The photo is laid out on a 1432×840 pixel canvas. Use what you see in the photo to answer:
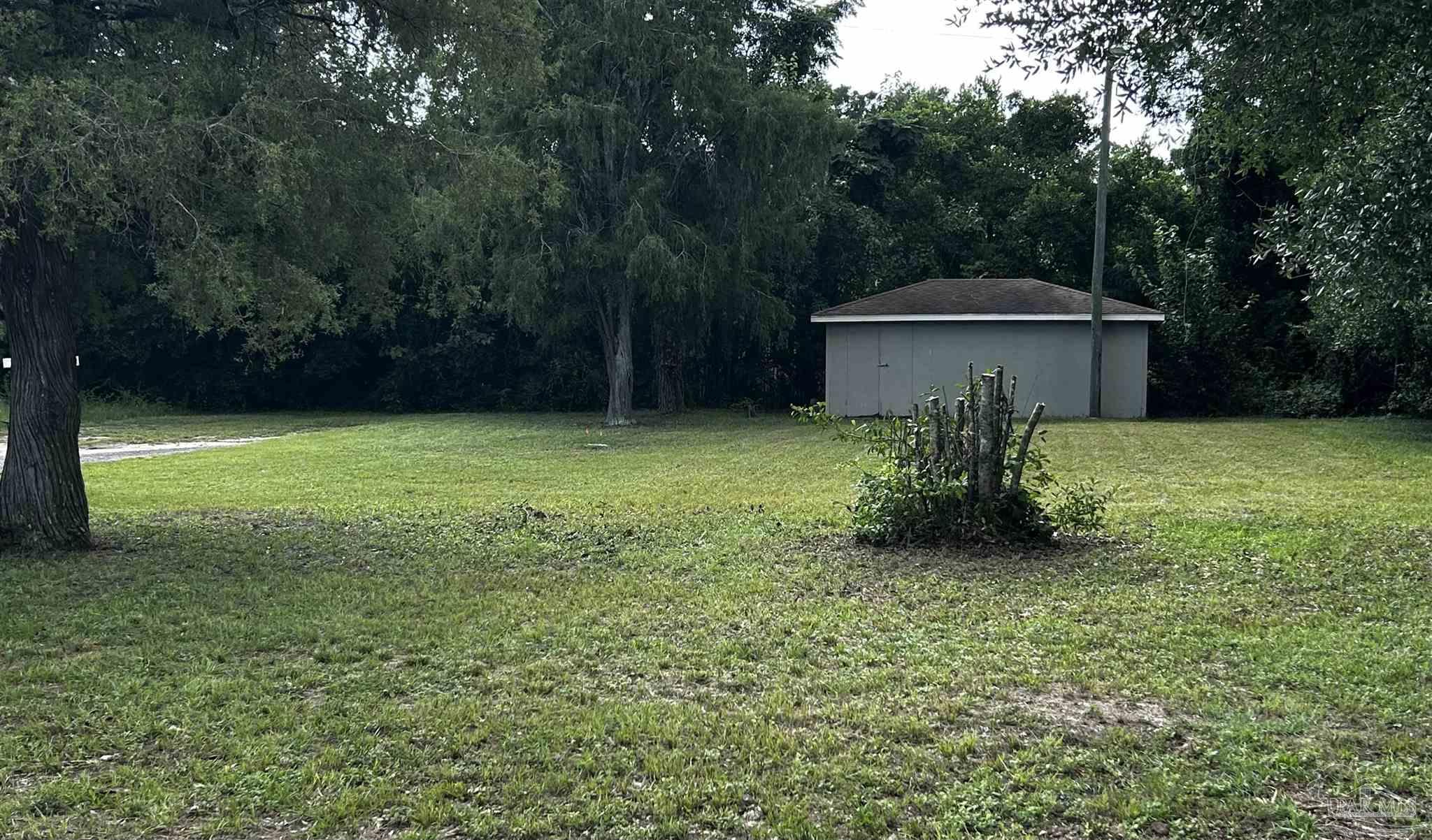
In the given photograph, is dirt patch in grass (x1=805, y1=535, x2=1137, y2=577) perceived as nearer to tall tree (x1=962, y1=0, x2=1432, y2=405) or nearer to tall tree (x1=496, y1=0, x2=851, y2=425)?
tall tree (x1=962, y1=0, x2=1432, y2=405)

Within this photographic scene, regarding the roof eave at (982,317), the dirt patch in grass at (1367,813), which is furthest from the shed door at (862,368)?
the dirt patch in grass at (1367,813)

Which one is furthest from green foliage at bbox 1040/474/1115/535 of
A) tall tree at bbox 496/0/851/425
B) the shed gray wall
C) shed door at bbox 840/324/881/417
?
shed door at bbox 840/324/881/417

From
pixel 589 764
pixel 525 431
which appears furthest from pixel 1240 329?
pixel 589 764

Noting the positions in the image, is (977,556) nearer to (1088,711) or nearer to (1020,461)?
(1020,461)

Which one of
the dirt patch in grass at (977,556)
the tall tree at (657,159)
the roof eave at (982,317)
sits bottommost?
the dirt patch in grass at (977,556)

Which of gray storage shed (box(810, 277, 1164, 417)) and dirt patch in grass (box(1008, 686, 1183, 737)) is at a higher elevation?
gray storage shed (box(810, 277, 1164, 417))

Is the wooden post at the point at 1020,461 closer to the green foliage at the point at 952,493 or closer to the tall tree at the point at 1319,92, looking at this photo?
the green foliage at the point at 952,493

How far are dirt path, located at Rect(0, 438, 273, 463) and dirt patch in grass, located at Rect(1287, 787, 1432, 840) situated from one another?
15639 mm

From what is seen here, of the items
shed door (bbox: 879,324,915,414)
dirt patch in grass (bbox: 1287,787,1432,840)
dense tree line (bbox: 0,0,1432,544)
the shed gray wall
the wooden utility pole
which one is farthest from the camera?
shed door (bbox: 879,324,915,414)

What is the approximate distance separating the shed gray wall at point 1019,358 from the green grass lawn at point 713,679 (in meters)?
13.0

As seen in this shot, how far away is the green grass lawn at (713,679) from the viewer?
345 cm

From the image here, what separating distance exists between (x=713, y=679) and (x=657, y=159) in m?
17.5

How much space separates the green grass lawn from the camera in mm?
3447

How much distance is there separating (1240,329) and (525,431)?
1459 cm
